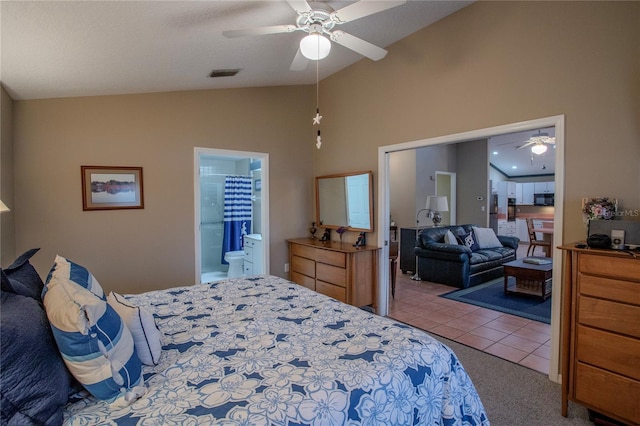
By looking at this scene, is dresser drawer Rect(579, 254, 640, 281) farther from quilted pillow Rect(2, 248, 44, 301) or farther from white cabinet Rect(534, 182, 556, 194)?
white cabinet Rect(534, 182, 556, 194)

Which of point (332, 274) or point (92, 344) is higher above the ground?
point (92, 344)

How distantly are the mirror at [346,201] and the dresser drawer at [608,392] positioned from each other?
7.84ft

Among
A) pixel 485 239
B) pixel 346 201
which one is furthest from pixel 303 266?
pixel 485 239

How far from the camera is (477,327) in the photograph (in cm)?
358

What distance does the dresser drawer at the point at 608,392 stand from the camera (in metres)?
1.82

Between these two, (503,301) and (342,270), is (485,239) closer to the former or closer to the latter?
(503,301)

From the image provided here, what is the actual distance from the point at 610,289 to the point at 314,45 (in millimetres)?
2307

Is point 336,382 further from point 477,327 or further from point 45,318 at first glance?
point 477,327

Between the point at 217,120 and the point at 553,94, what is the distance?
3450 mm

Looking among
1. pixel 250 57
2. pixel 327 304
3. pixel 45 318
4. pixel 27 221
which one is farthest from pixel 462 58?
pixel 27 221

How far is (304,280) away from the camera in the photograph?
4406 mm

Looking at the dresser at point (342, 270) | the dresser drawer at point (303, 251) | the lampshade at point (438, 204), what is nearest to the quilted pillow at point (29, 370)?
the dresser at point (342, 270)

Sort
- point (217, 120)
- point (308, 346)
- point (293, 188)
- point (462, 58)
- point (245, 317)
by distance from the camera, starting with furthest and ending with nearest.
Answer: point (293, 188) < point (217, 120) < point (462, 58) < point (245, 317) < point (308, 346)

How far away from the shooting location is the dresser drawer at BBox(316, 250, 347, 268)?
12.3 feet
